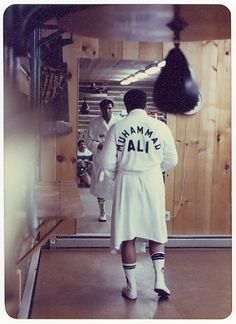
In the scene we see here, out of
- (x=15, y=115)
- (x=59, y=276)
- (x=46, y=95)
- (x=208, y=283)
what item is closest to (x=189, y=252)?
(x=208, y=283)

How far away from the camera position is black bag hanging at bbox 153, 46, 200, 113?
1.31 m

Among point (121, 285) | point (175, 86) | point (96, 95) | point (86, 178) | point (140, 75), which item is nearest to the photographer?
point (175, 86)

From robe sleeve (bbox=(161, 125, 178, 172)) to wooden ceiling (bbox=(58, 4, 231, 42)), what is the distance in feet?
3.09

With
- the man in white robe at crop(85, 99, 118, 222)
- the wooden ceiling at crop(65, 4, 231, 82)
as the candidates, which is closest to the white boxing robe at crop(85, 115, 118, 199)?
the man in white robe at crop(85, 99, 118, 222)

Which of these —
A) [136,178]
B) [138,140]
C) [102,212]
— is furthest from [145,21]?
[102,212]

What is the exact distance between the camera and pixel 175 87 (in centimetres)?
132

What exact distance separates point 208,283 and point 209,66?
1.38 meters

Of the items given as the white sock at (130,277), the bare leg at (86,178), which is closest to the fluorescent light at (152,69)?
the bare leg at (86,178)

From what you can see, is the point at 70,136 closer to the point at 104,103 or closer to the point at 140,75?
the point at 104,103

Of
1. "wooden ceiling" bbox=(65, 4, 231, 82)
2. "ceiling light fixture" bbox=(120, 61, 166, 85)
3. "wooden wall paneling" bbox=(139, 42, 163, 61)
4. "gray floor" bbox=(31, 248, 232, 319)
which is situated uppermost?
"wooden wall paneling" bbox=(139, 42, 163, 61)

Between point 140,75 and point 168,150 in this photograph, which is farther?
point 140,75

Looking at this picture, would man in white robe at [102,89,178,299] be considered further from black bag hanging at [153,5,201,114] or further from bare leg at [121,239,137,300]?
black bag hanging at [153,5,201,114]

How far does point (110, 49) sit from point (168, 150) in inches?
40.4

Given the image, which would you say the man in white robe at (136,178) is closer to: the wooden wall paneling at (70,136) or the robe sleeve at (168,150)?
the robe sleeve at (168,150)
